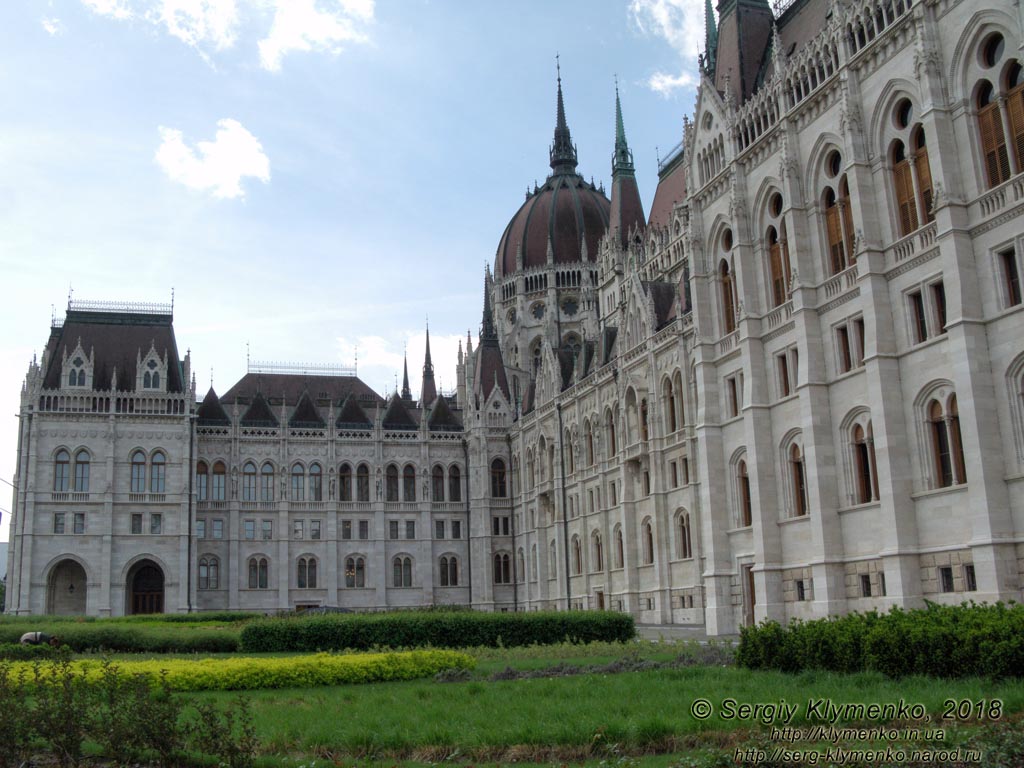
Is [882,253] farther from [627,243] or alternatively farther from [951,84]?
[627,243]

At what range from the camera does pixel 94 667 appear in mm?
22281

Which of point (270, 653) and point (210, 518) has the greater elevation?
point (210, 518)

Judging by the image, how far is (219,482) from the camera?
75375 millimetres

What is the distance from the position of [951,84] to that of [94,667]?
94.0 feet

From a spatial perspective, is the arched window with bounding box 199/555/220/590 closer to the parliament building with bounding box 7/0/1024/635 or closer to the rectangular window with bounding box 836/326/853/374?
the parliament building with bounding box 7/0/1024/635

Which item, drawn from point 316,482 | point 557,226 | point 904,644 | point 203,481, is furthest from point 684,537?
point 557,226

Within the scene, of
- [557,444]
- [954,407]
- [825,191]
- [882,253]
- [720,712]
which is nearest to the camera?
[720,712]

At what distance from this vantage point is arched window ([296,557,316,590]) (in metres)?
76.0

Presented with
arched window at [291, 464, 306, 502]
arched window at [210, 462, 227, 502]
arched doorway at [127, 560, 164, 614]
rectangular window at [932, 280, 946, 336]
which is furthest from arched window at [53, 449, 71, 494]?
rectangular window at [932, 280, 946, 336]

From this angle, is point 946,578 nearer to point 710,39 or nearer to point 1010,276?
point 1010,276

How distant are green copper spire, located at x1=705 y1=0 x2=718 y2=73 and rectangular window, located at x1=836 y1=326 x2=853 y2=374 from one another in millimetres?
17626

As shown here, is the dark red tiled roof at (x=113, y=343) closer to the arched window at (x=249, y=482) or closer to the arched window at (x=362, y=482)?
the arched window at (x=249, y=482)

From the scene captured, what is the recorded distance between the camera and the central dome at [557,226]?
3580 inches

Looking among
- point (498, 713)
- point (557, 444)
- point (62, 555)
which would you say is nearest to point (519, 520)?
point (557, 444)
